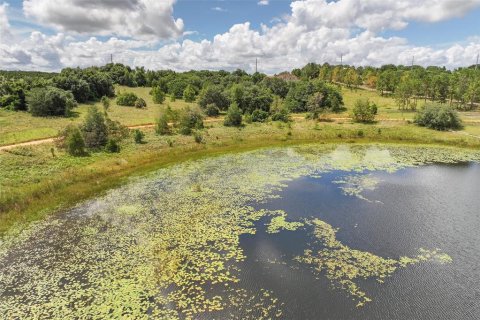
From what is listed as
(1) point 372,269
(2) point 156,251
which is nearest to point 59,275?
(2) point 156,251

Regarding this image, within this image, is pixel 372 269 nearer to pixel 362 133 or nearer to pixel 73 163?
pixel 73 163

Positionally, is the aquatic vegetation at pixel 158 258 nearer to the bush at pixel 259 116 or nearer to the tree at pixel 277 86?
the bush at pixel 259 116

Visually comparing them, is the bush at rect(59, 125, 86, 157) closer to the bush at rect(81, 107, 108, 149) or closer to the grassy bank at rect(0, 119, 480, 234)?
the grassy bank at rect(0, 119, 480, 234)

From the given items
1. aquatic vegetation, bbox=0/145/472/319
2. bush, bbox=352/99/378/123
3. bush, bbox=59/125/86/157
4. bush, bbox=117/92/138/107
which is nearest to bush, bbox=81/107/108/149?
bush, bbox=59/125/86/157

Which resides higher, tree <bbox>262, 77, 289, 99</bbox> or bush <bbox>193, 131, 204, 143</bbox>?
tree <bbox>262, 77, 289, 99</bbox>

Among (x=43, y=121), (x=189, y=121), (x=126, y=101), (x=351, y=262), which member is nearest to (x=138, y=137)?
(x=189, y=121)

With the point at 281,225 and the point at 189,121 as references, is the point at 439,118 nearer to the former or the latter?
the point at 189,121
